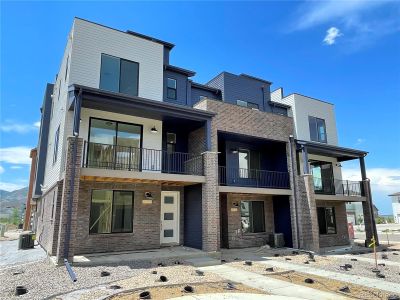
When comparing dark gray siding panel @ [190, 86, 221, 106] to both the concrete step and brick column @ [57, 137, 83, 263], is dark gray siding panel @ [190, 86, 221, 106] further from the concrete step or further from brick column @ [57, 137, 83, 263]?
the concrete step

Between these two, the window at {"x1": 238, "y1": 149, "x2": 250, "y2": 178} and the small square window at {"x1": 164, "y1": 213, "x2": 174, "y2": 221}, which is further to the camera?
the window at {"x1": 238, "y1": 149, "x2": 250, "y2": 178}

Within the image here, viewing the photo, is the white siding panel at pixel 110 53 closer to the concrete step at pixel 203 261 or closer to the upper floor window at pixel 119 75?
the upper floor window at pixel 119 75

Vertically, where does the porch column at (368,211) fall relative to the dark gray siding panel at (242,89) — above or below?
below

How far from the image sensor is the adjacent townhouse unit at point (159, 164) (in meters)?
10.8

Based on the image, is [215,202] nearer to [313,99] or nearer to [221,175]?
[221,175]

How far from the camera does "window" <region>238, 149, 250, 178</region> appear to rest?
15.7 m

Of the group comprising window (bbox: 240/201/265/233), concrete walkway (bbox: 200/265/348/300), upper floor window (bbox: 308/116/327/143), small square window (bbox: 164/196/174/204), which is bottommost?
concrete walkway (bbox: 200/265/348/300)

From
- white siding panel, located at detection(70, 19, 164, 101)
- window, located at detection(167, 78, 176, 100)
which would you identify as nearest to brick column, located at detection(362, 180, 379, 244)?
window, located at detection(167, 78, 176, 100)

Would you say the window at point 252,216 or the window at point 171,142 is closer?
the window at point 171,142

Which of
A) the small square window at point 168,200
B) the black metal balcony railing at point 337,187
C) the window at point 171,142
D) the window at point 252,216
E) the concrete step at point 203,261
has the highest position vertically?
the window at point 171,142

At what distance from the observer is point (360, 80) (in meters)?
18.1

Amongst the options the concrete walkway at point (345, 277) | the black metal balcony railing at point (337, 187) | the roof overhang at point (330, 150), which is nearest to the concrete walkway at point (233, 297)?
the concrete walkway at point (345, 277)

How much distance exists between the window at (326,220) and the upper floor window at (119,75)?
1357 cm

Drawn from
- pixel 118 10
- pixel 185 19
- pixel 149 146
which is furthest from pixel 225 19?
pixel 149 146
